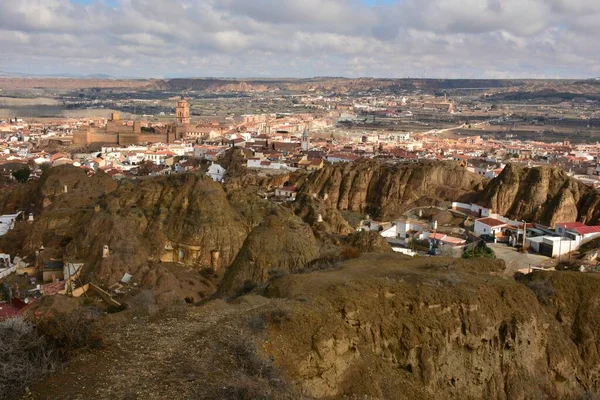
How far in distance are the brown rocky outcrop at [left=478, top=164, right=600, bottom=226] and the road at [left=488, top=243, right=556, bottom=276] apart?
30.9 ft

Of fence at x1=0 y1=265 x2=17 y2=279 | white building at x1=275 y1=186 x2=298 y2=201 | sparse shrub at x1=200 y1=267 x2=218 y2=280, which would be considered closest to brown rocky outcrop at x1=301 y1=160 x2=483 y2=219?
white building at x1=275 y1=186 x2=298 y2=201

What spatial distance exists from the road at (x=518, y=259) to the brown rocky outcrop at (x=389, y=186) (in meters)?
15.9

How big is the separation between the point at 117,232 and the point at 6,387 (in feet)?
73.0

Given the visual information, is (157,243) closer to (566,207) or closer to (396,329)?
(396,329)

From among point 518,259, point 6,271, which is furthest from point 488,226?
point 6,271

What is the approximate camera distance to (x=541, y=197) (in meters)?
46.8

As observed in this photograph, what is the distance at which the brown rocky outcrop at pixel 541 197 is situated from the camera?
4372 centimetres

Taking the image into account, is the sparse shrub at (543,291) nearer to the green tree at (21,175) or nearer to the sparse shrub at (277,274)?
the sparse shrub at (277,274)

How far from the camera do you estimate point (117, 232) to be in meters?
30.9

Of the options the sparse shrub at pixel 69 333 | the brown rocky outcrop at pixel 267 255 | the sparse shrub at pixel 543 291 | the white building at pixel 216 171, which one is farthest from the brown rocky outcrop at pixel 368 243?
the white building at pixel 216 171

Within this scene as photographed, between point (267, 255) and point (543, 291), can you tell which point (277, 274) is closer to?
point (267, 255)

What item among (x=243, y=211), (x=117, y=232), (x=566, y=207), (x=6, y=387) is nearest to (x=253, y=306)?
(x=6, y=387)

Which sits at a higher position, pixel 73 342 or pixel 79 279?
pixel 73 342

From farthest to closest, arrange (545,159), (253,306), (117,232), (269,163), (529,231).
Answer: (545,159)
(269,163)
(529,231)
(117,232)
(253,306)
